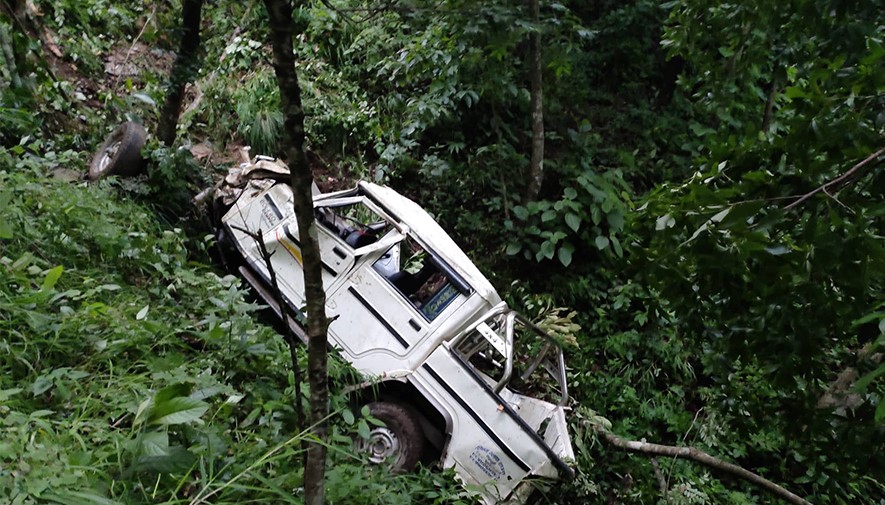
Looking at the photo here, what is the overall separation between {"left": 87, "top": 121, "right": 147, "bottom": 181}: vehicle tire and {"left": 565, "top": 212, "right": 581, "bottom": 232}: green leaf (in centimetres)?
461

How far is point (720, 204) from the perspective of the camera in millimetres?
2137

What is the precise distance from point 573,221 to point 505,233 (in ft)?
2.88

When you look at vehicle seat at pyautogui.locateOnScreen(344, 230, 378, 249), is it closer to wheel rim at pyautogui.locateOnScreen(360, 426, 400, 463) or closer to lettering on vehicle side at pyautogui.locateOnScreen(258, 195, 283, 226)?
lettering on vehicle side at pyautogui.locateOnScreen(258, 195, 283, 226)

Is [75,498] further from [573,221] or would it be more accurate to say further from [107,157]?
[573,221]

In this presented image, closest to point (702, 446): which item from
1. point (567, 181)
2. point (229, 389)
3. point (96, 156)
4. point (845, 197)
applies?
point (567, 181)

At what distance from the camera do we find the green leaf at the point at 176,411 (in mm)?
2342

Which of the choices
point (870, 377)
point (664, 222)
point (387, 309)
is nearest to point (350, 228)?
point (387, 309)

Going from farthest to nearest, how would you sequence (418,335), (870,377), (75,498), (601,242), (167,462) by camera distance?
(601,242), (418,335), (167,462), (75,498), (870,377)

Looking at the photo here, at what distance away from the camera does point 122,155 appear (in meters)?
5.76

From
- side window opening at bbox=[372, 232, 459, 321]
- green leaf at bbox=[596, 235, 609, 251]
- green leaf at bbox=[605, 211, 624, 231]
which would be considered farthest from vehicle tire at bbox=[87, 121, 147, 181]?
green leaf at bbox=[605, 211, 624, 231]

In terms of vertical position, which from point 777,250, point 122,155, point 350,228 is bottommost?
point 777,250

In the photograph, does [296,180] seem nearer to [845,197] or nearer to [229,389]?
[229,389]

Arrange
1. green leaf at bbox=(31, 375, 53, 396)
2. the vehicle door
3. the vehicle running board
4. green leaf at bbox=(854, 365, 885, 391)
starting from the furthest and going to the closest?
the vehicle running board → the vehicle door → green leaf at bbox=(31, 375, 53, 396) → green leaf at bbox=(854, 365, 885, 391)

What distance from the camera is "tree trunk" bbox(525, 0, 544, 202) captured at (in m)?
7.28
